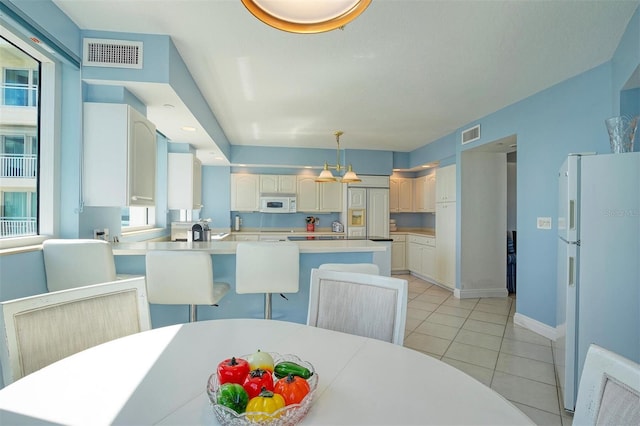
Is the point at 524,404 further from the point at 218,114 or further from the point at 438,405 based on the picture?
the point at 218,114

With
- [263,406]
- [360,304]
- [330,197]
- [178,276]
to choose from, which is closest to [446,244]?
[330,197]

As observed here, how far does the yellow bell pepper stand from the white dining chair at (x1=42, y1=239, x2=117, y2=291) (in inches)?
72.4

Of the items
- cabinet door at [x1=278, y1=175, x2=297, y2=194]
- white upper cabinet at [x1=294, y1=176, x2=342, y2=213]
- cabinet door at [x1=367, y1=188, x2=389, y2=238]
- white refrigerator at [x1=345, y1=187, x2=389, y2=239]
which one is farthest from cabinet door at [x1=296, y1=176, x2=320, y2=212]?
cabinet door at [x1=367, y1=188, x2=389, y2=238]

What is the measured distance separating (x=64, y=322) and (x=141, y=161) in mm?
1720

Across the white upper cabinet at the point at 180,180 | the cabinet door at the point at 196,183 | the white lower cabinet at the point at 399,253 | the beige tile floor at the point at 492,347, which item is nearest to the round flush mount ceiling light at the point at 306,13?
the beige tile floor at the point at 492,347

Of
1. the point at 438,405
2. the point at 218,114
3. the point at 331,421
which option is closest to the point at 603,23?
the point at 438,405

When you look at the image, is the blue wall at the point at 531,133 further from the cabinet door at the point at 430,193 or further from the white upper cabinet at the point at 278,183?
the white upper cabinet at the point at 278,183

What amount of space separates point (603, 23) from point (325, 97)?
2.28 meters

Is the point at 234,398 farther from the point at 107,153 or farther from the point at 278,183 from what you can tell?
the point at 278,183

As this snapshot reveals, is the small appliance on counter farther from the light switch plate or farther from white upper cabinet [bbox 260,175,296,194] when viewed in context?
the light switch plate

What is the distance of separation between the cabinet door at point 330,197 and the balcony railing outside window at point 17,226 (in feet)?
15.0

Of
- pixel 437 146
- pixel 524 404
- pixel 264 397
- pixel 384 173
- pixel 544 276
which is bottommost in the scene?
pixel 524 404

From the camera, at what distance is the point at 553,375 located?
2.39 m

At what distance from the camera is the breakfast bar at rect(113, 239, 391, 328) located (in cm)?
263
